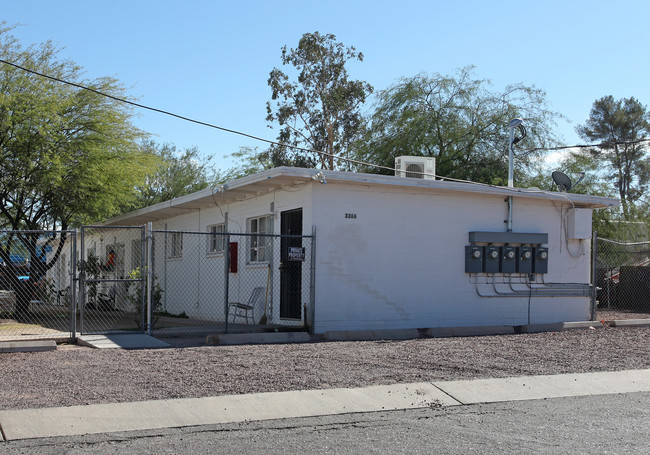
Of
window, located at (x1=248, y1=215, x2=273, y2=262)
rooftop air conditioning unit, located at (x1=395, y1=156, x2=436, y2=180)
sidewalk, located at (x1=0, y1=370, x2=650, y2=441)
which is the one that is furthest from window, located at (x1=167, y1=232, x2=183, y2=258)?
sidewalk, located at (x1=0, y1=370, x2=650, y2=441)

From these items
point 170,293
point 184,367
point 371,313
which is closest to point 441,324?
point 371,313

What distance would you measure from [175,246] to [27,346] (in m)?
10.4

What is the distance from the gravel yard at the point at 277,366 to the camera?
7809 millimetres

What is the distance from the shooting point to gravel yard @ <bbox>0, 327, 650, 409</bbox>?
25.6 feet

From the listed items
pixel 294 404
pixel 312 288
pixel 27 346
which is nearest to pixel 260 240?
pixel 312 288

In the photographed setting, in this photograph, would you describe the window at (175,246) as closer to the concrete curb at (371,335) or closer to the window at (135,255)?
the window at (135,255)

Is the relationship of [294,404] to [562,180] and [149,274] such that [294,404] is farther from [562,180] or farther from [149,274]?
[562,180]

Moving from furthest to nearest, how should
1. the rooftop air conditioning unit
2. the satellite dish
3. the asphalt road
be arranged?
1. the satellite dish
2. the rooftop air conditioning unit
3. the asphalt road

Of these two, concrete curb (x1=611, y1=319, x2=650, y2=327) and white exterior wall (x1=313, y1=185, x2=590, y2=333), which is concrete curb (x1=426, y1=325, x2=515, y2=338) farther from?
concrete curb (x1=611, y1=319, x2=650, y2=327)

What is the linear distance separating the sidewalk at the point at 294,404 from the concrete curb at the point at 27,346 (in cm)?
409

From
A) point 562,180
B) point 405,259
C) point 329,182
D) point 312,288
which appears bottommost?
point 312,288

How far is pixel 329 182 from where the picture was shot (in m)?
13.6

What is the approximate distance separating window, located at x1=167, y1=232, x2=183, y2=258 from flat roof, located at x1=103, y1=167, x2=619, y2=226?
148cm

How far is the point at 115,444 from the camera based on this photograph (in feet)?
19.1
